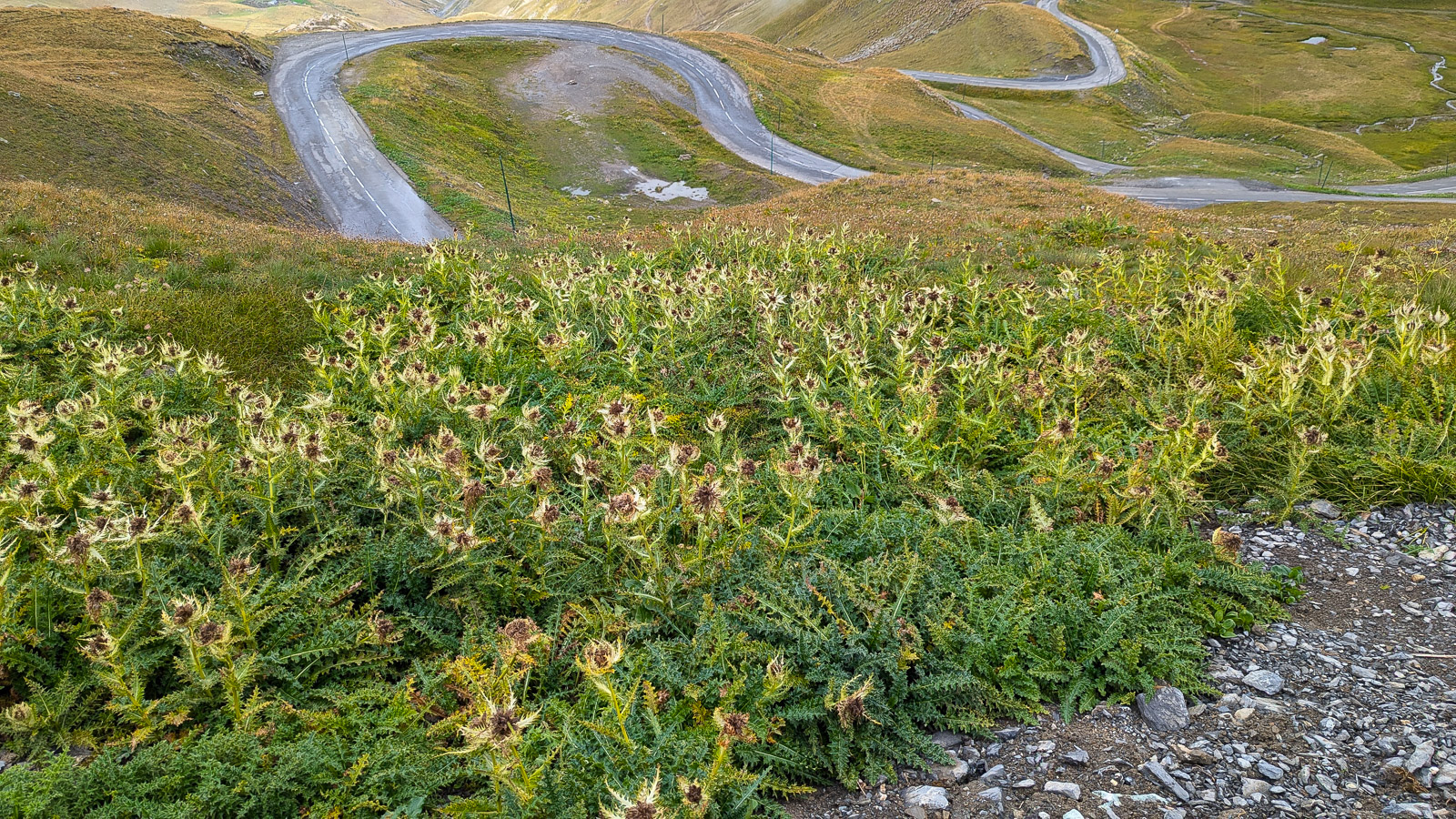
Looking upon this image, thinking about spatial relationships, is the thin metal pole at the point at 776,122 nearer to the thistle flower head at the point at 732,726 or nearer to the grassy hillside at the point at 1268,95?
the grassy hillside at the point at 1268,95

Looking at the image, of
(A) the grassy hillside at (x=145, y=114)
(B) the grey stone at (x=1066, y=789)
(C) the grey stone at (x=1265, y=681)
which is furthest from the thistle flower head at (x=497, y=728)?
(A) the grassy hillside at (x=145, y=114)

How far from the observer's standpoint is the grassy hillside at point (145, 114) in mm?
27594

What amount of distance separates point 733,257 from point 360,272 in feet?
21.8

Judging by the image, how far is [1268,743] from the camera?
11.4ft

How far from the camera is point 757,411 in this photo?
23.9 ft

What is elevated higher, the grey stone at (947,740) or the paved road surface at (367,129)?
the paved road surface at (367,129)

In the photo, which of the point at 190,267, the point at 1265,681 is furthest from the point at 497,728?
the point at 190,267

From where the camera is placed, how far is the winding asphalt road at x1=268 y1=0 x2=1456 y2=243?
35.4m

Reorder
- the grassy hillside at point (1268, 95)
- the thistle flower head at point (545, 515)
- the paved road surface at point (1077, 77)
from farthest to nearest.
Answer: the paved road surface at point (1077, 77)
the grassy hillside at point (1268, 95)
the thistle flower head at point (545, 515)

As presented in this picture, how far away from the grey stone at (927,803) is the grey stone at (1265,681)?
2045mm

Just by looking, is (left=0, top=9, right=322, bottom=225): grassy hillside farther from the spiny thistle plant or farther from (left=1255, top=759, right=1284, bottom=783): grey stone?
(left=1255, top=759, right=1284, bottom=783): grey stone

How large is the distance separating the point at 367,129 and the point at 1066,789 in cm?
5215

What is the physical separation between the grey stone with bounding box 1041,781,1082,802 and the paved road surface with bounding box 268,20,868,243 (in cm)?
3311

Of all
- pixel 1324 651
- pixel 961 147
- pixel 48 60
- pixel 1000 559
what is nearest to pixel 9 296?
pixel 1000 559
